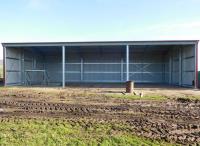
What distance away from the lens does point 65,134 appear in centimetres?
659

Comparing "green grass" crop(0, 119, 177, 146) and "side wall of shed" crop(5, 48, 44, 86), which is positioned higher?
"side wall of shed" crop(5, 48, 44, 86)

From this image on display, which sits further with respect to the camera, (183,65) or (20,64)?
(20,64)

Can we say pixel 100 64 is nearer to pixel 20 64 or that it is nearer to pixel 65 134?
pixel 20 64

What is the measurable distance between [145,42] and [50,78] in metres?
15.2

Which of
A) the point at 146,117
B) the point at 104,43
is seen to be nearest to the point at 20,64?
the point at 104,43

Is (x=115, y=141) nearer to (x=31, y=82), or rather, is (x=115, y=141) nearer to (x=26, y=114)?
(x=26, y=114)

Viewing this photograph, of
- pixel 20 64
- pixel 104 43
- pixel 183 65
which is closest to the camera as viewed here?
pixel 104 43

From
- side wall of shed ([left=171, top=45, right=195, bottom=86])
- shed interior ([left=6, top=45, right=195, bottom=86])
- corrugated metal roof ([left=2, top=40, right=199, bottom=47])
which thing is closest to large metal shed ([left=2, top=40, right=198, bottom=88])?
shed interior ([left=6, top=45, right=195, bottom=86])

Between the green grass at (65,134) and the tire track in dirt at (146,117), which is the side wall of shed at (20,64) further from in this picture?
the green grass at (65,134)

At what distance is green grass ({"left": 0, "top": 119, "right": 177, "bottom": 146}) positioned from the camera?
5.95 metres

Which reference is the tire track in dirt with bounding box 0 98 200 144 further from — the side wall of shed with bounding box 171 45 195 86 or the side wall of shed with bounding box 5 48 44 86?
the side wall of shed with bounding box 5 48 44 86

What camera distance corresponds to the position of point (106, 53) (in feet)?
103

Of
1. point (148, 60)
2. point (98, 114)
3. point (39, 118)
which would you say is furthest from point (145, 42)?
point (39, 118)

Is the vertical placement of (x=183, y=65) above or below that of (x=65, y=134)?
above
